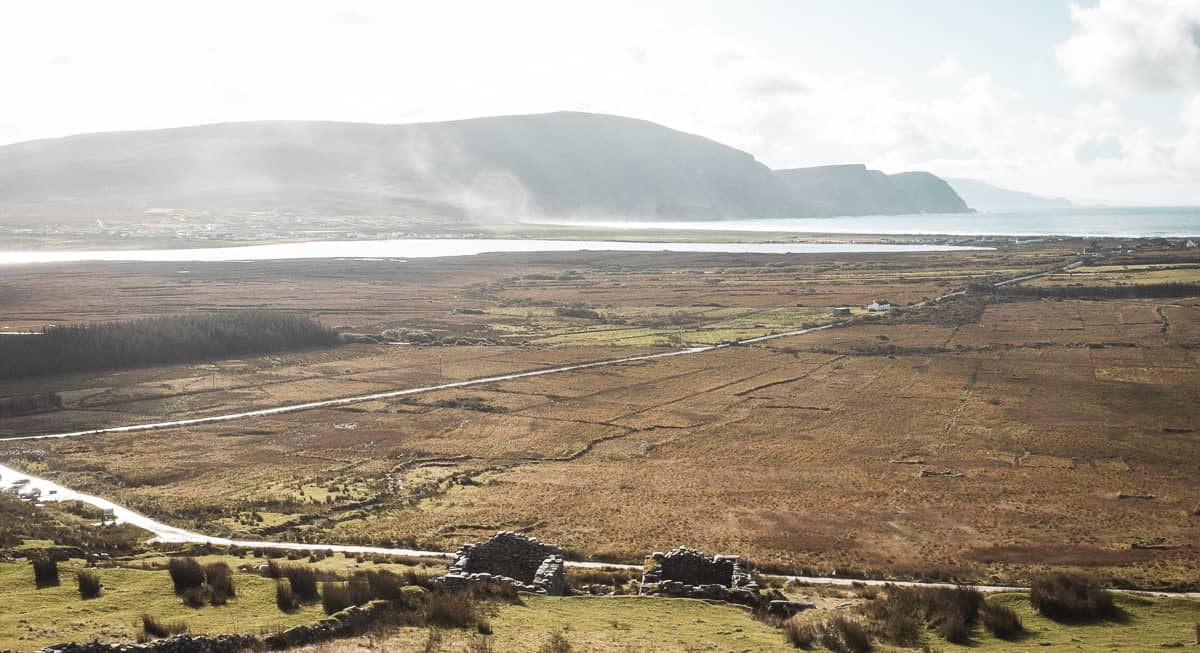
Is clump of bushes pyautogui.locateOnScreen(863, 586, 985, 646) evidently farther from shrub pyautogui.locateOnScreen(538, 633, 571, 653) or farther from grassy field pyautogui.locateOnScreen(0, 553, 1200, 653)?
shrub pyautogui.locateOnScreen(538, 633, 571, 653)

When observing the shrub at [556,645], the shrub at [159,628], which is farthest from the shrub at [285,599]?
the shrub at [556,645]

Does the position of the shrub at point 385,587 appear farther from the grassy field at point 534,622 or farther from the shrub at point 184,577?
the shrub at point 184,577

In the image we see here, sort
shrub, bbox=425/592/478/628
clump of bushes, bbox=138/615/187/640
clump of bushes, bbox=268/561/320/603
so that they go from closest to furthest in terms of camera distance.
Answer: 1. clump of bushes, bbox=138/615/187/640
2. shrub, bbox=425/592/478/628
3. clump of bushes, bbox=268/561/320/603

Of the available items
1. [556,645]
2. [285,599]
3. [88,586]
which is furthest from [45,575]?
[556,645]

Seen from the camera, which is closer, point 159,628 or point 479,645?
point 159,628

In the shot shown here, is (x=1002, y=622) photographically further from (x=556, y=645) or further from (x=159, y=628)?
(x=159, y=628)

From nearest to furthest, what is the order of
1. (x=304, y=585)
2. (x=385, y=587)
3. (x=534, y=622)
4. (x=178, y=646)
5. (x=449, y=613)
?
(x=178, y=646), (x=449, y=613), (x=534, y=622), (x=304, y=585), (x=385, y=587)

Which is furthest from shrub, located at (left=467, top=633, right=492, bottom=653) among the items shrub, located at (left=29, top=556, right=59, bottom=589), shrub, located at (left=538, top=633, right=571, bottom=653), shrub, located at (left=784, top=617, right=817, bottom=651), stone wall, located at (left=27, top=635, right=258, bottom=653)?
shrub, located at (left=29, top=556, right=59, bottom=589)
